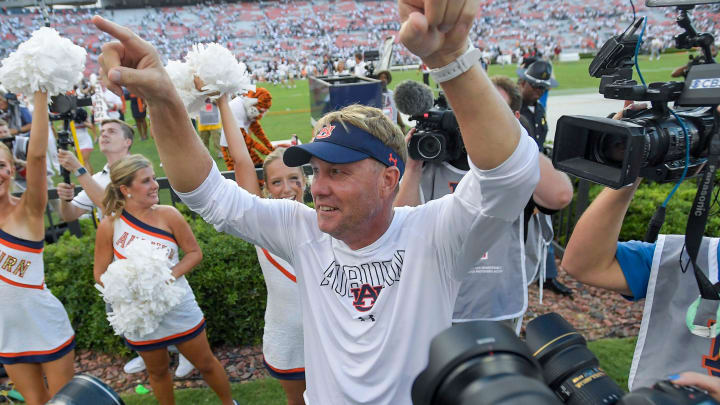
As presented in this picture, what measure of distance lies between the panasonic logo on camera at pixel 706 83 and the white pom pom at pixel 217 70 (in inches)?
76.5

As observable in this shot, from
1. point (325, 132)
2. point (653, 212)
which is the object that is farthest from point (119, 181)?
point (653, 212)

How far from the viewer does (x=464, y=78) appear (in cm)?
107

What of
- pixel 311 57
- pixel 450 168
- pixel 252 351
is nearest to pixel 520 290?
pixel 450 168

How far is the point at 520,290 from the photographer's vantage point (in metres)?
2.72

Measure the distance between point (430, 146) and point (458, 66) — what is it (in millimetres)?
1482

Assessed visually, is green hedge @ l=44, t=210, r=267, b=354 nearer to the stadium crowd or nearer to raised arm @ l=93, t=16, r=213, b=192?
raised arm @ l=93, t=16, r=213, b=192

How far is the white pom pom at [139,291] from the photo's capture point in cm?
283

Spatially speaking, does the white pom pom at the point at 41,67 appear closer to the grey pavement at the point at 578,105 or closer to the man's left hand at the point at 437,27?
the man's left hand at the point at 437,27

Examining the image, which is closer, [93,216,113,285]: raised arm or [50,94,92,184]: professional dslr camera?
[93,216,113,285]: raised arm

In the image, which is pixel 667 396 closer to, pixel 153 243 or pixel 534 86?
pixel 153 243

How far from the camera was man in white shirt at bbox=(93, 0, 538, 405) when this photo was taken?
1415mm

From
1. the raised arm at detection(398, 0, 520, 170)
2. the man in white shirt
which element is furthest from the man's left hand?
the man in white shirt

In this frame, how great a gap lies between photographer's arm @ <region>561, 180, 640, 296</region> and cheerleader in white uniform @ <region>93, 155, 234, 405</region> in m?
2.32

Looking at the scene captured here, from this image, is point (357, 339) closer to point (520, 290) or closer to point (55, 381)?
point (520, 290)
